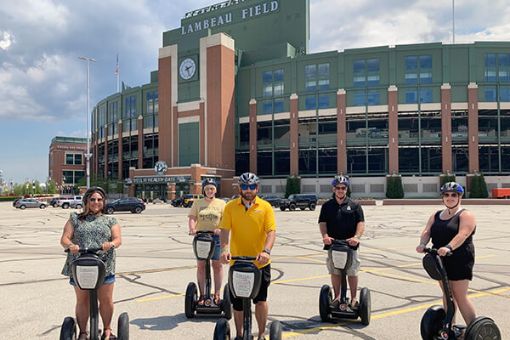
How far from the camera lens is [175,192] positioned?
66500 mm

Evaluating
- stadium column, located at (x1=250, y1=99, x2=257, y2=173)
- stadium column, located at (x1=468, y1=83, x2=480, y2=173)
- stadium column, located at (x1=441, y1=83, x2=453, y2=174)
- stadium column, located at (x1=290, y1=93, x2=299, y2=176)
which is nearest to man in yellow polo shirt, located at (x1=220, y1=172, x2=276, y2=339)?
stadium column, located at (x1=441, y1=83, x2=453, y2=174)

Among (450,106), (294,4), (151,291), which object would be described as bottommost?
(151,291)

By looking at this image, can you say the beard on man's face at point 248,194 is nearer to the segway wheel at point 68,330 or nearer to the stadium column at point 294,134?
the segway wheel at point 68,330

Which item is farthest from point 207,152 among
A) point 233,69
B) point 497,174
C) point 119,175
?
point 497,174

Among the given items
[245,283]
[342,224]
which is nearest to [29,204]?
[342,224]

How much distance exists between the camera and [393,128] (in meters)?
63.3

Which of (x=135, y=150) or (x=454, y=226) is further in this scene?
(x=135, y=150)

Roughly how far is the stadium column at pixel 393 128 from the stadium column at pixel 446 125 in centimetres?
629

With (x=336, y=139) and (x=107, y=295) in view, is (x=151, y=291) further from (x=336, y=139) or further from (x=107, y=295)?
(x=336, y=139)

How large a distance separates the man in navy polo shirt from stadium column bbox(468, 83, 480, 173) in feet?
204

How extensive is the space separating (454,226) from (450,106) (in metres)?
63.4

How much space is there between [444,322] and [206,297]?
3307mm

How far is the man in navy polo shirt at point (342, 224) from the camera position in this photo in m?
6.23

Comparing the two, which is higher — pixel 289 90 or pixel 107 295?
pixel 289 90
